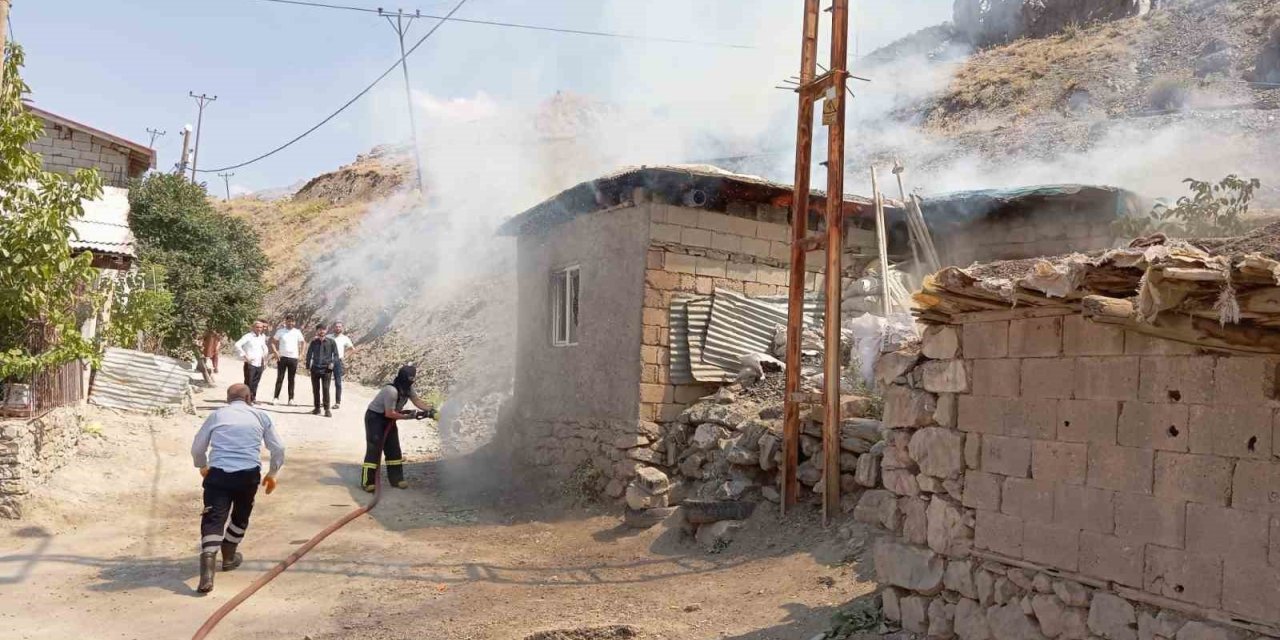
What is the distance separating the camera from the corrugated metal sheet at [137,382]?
556 inches

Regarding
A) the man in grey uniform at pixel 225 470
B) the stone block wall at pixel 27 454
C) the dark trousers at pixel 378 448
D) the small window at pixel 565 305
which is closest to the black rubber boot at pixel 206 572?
the man in grey uniform at pixel 225 470

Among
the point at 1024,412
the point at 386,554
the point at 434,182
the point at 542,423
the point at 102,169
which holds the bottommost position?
the point at 386,554

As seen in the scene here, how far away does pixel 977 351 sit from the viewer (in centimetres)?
605

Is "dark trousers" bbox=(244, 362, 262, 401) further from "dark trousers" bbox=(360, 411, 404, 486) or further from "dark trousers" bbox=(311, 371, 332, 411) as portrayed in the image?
"dark trousers" bbox=(360, 411, 404, 486)

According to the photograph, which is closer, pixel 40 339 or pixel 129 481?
pixel 40 339

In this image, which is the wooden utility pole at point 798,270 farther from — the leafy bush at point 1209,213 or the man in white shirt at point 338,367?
the man in white shirt at point 338,367

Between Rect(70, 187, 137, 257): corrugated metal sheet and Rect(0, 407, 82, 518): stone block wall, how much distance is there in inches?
112

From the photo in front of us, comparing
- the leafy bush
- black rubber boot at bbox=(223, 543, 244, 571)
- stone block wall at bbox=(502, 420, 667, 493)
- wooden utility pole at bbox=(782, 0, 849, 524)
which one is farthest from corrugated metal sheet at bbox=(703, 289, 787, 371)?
black rubber boot at bbox=(223, 543, 244, 571)

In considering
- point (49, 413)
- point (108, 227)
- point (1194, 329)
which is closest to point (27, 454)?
point (49, 413)

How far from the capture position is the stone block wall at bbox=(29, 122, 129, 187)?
2044 cm

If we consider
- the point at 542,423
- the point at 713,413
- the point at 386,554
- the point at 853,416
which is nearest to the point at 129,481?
the point at 386,554

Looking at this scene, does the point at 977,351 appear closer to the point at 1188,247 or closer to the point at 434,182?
the point at 1188,247

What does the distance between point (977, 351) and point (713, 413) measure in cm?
455

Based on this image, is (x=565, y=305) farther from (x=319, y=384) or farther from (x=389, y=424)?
(x=319, y=384)
